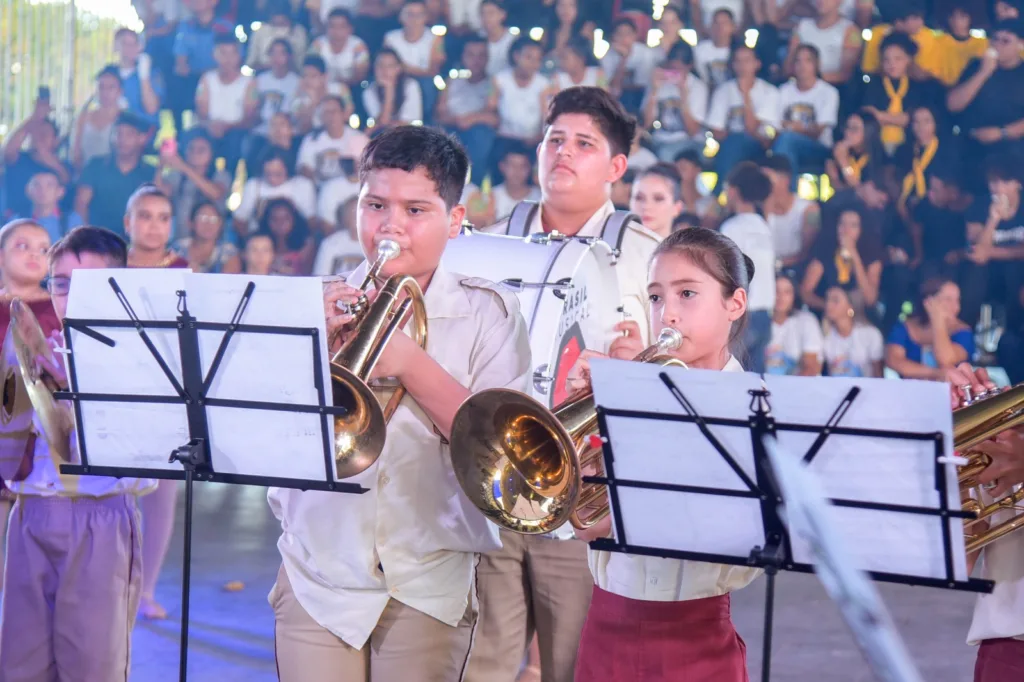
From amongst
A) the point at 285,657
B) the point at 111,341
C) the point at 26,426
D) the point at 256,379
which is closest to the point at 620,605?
the point at 285,657

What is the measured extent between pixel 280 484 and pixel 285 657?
1.51 feet

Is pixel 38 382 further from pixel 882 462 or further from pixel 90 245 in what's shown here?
pixel 882 462

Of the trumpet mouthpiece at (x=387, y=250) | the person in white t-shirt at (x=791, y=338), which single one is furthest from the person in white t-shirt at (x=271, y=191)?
the trumpet mouthpiece at (x=387, y=250)

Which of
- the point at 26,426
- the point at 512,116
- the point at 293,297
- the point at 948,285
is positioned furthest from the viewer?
the point at 512,116

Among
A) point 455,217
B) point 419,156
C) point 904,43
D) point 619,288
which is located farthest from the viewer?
point 904,43

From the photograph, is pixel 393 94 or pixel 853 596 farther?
pixel 393 94

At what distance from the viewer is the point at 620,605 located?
273 centimetres

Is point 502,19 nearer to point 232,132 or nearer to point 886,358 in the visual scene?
point 232,132

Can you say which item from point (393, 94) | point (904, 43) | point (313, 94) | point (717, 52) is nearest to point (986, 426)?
point (904, 43)

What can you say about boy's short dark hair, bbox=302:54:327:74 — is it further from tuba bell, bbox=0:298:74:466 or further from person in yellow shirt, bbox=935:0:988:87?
tuba bell, bbox=0:298:74:466

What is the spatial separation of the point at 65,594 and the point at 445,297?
1.65 meters

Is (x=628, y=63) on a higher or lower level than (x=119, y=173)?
higher

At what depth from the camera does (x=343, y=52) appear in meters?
9.47

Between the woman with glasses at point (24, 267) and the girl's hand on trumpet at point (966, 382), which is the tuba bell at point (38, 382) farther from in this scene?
the girl's hand on trumpet at point (966, 382)
